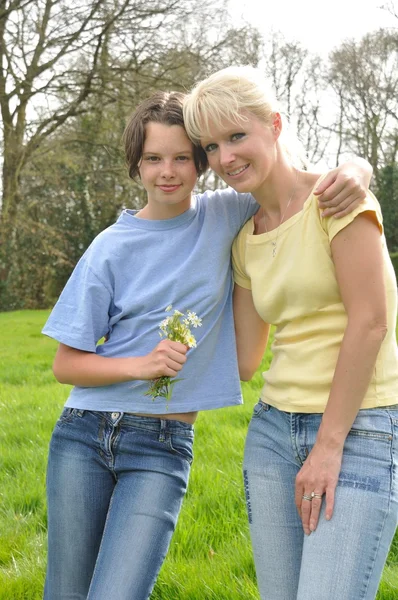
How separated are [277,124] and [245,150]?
7.4 inches

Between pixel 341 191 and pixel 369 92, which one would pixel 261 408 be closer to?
pixel 341 191

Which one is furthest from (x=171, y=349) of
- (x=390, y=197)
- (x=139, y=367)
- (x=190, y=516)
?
(x=390, y=197)

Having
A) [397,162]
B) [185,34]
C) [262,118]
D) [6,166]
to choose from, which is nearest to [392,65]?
[397,162]

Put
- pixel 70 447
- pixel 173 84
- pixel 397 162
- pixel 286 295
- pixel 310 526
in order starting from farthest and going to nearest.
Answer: pixel 397 162
pixel 173 84
pixel 70 447
pixel 286 295
pixel 310 526

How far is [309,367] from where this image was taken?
2354 millimetres

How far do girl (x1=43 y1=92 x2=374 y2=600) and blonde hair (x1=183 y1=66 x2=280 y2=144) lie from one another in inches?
6.0

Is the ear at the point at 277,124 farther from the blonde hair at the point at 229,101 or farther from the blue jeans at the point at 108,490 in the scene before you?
the blue jeans at the point at 108,490

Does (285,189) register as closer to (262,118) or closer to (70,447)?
(262,118)

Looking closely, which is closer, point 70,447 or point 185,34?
point 70,447

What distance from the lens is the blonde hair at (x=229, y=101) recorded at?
246cm

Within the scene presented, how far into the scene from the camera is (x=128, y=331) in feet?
8.73

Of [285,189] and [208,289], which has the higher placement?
[285,189]

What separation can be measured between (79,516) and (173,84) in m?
15.6

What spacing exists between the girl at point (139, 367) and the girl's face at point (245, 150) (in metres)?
0.19
